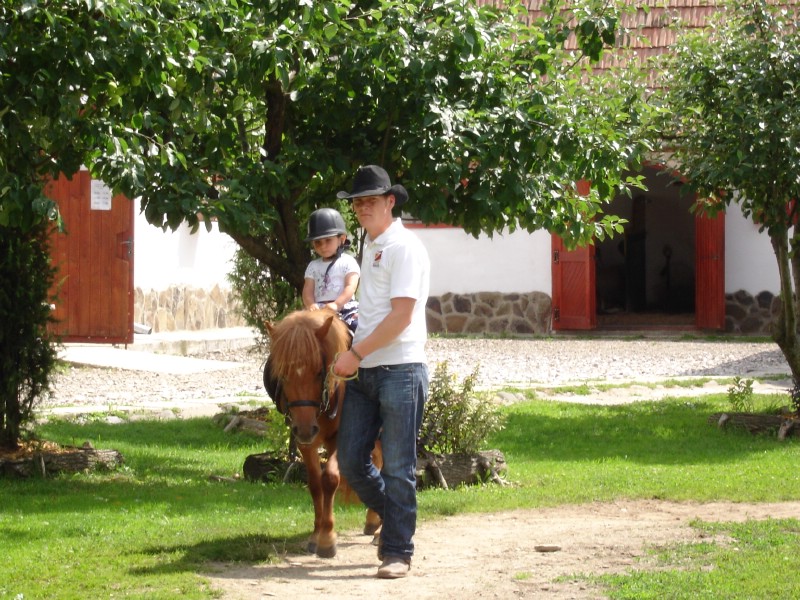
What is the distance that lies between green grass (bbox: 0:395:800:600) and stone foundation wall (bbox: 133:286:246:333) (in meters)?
7.06

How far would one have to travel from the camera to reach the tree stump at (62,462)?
869 cm

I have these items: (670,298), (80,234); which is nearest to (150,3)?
(80,234)

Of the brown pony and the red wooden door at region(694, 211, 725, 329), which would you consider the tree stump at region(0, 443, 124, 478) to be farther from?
the red wooden door at region(694, 211, 725, 329)

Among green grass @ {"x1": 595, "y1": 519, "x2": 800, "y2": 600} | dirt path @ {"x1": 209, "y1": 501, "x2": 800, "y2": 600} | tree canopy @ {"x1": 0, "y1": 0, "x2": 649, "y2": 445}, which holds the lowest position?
dirt path @ {"x1": 209, "y1": 501, "x2": 800, "y2": 600}

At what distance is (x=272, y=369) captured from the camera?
6164 millimetres

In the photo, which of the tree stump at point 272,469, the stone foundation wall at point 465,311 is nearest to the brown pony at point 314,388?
the tree stump at point 272,469

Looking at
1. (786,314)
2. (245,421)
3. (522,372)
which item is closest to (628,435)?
(786,314)

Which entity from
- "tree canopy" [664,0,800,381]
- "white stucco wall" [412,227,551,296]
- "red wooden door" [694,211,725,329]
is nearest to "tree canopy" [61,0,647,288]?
"tree canopy" [664,0,800,381]

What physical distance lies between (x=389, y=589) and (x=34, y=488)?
12.2 ft

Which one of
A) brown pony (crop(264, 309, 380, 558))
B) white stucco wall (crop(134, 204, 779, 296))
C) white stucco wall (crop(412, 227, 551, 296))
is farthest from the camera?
white stucco wall (crop(412, 227, 551, 296))

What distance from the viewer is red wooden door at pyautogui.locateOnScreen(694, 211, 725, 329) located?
20.0 m

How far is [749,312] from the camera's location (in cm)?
2016

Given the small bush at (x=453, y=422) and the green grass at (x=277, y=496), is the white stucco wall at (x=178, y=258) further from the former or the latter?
the small bush at (x=453, y=422)

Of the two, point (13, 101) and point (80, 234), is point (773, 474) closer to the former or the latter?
point (13, 101)
